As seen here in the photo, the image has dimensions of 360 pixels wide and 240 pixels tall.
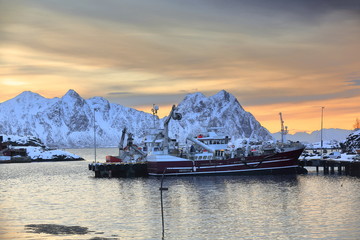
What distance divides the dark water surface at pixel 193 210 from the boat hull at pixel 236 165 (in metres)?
6.47

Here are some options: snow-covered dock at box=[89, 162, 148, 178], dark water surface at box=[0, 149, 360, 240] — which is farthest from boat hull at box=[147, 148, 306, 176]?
snow-covered dock at box=[89, 162, 148, 178]

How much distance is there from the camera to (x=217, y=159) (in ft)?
357

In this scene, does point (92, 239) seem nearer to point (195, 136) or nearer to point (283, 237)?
point (283, 237)

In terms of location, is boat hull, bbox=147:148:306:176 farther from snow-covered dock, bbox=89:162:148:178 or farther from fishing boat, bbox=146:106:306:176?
snow-covered dock, bbox=89:162:148:178

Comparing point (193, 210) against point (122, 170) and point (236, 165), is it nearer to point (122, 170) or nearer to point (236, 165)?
point (236, 165)

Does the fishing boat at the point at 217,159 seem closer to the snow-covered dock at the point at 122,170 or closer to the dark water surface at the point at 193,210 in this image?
the snow-covered dock at the point at 122,170

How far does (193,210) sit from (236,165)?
44.0 m

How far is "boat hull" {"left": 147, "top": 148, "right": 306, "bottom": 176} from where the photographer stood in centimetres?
10588

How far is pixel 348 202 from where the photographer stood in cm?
6719

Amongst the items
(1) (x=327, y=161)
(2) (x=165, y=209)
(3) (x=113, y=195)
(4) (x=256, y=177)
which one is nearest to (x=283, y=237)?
(2) (x=165, y=209)

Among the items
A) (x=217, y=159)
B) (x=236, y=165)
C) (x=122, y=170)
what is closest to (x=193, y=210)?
(x=236, y=165)

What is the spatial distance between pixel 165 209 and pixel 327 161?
220 ft

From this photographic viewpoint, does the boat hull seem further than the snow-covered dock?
No

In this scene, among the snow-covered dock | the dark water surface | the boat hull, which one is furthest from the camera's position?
the snow-covered dock
